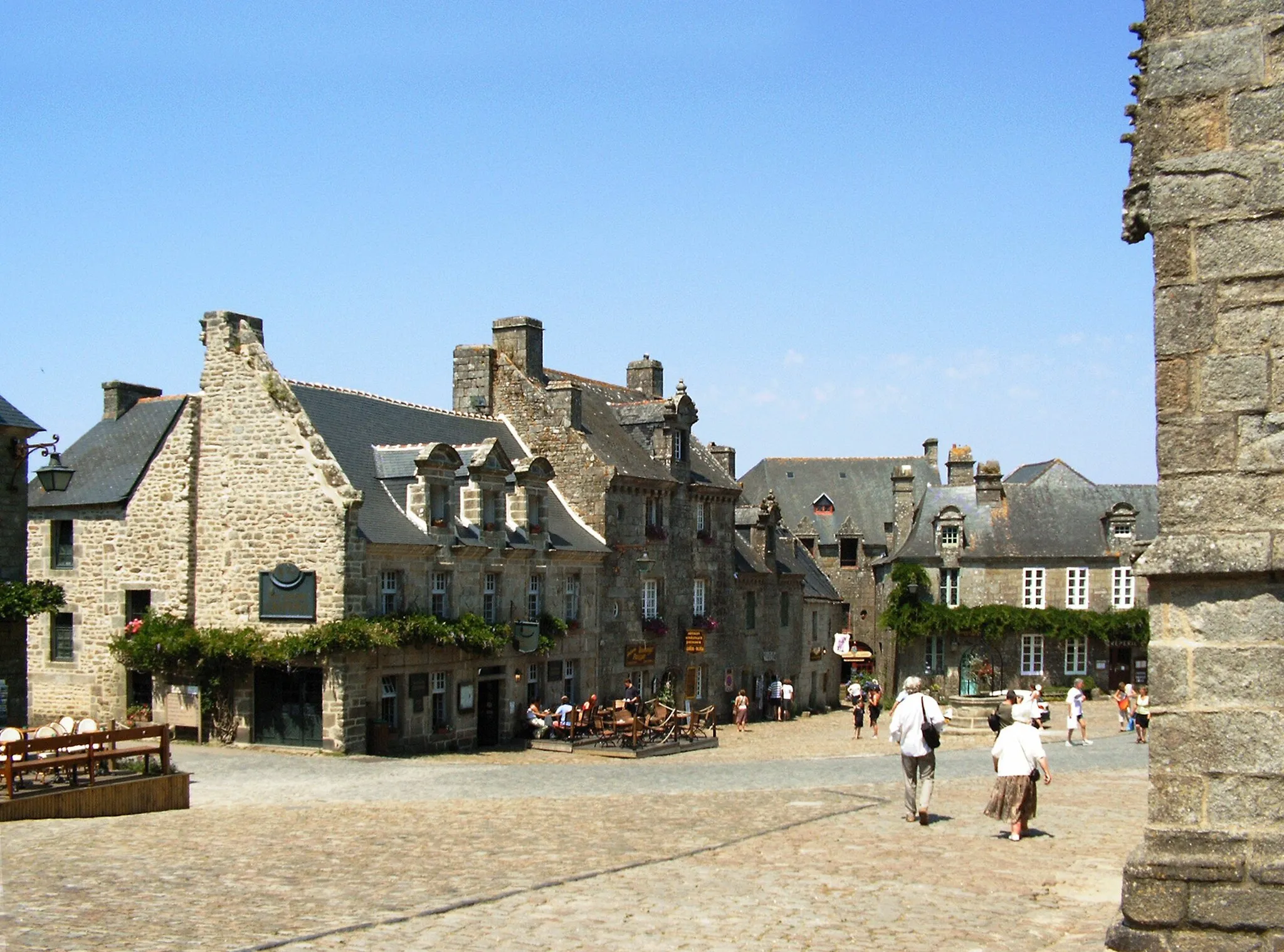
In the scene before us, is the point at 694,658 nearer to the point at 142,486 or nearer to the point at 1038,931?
the point at 142,486

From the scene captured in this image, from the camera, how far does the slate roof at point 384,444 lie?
28.1 m

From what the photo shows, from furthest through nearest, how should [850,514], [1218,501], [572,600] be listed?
1. [850,514]
2. [572,600]
3. [1218,501]

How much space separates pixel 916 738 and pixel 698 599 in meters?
25.3

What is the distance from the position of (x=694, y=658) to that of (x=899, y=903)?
2879 cm

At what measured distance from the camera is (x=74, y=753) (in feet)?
53.5

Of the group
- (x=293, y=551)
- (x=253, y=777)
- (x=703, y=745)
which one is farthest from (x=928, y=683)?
(x=253, y=777)

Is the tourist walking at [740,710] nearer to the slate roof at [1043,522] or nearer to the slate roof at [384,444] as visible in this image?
the slate roof at [384,444]

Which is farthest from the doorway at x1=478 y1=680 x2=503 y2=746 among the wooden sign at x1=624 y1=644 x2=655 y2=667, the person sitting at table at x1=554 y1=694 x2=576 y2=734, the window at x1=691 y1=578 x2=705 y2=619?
the window at x1=691 y1=578 x2=705 y2=619

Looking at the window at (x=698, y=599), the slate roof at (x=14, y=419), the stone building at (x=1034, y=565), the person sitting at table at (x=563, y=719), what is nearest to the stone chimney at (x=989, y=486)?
the stone building at (x=1034, y=565)

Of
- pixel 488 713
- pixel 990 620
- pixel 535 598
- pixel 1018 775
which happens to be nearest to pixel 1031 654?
pixel 990 620

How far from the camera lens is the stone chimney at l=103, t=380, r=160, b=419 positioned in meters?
32.3

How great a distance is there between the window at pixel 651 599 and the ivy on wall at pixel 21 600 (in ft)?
57.0

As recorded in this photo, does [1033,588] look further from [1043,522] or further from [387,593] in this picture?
[387,593]

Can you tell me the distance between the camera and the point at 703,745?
30297 mm
